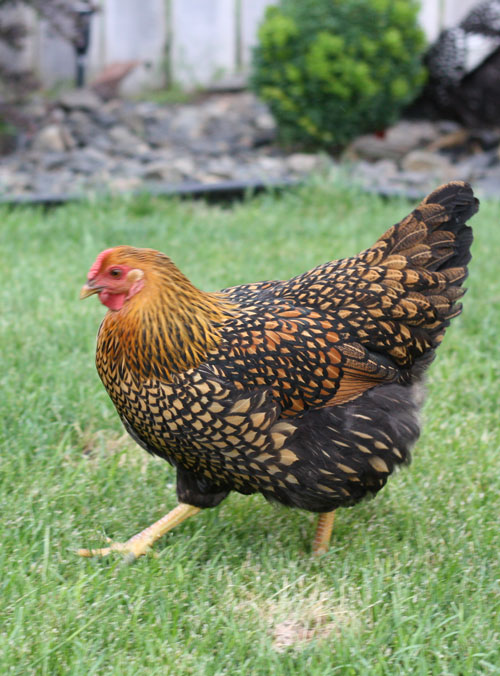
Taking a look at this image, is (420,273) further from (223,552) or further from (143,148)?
(143,148)

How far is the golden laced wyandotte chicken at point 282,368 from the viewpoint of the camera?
2553 mm

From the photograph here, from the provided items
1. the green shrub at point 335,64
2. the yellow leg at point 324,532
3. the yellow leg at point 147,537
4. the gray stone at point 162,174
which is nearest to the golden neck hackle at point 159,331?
the yellow leg at point 147,537

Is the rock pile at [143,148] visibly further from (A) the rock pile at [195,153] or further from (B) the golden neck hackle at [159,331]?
(B) the golden neck hackle at [159,331]

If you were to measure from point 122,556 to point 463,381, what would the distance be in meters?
1.98

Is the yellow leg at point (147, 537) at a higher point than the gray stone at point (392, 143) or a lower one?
lower

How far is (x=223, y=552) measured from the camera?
9.17ft

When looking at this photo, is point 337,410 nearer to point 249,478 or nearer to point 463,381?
point 249,478

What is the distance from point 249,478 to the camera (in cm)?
261

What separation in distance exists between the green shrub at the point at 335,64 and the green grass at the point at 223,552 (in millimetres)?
3755

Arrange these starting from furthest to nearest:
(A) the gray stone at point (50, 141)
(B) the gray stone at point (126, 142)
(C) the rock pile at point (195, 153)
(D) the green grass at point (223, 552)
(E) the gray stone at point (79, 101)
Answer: (E) the gray stone at point (79, 101) < (B) the gray stone at point (126, 142) < (A) the gray stone at point (50, 141) < (C) the rock pile at point (195, 153) < (D) the green grass at point (223, 552)

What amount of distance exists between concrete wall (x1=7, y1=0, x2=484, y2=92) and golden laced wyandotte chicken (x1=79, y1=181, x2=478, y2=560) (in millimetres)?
7751

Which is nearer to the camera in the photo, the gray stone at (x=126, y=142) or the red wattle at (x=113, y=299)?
the red wattle at (x=113, y=299)

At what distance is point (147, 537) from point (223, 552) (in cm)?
26

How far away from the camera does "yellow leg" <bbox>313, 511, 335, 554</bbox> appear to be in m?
2.85
